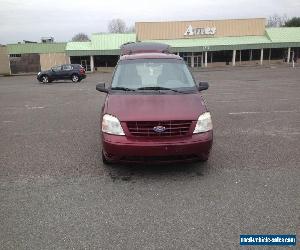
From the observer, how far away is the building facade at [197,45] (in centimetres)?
5031

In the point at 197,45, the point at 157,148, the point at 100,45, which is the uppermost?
the point at 100,45

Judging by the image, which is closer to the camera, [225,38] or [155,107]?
[155,107]

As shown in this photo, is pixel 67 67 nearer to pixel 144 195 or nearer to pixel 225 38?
pixel 144 195

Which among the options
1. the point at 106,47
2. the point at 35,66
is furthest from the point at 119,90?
the point at 35,66

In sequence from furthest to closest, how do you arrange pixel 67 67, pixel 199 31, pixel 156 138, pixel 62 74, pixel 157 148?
pixel 199 31, pixel 67 67, pixel 62 74, pixel 156 138, pixel 157 148

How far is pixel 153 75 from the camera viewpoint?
677 cm

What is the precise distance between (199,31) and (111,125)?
49.3 meters

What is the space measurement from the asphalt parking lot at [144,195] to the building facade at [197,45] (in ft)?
143

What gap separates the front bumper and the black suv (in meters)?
26.6

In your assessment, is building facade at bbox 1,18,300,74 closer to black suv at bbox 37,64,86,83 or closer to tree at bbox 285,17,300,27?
tree at bbox 285,17,300,27

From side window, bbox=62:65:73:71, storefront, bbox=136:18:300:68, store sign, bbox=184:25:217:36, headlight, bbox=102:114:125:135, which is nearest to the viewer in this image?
headlight, bbox=102:114:125:135

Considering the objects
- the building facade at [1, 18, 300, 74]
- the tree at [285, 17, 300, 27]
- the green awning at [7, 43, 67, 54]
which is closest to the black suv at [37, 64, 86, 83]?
the building facade at [1, 18, 300, 74]

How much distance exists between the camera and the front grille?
5219 millimetres

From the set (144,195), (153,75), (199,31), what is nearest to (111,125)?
(144,195)
